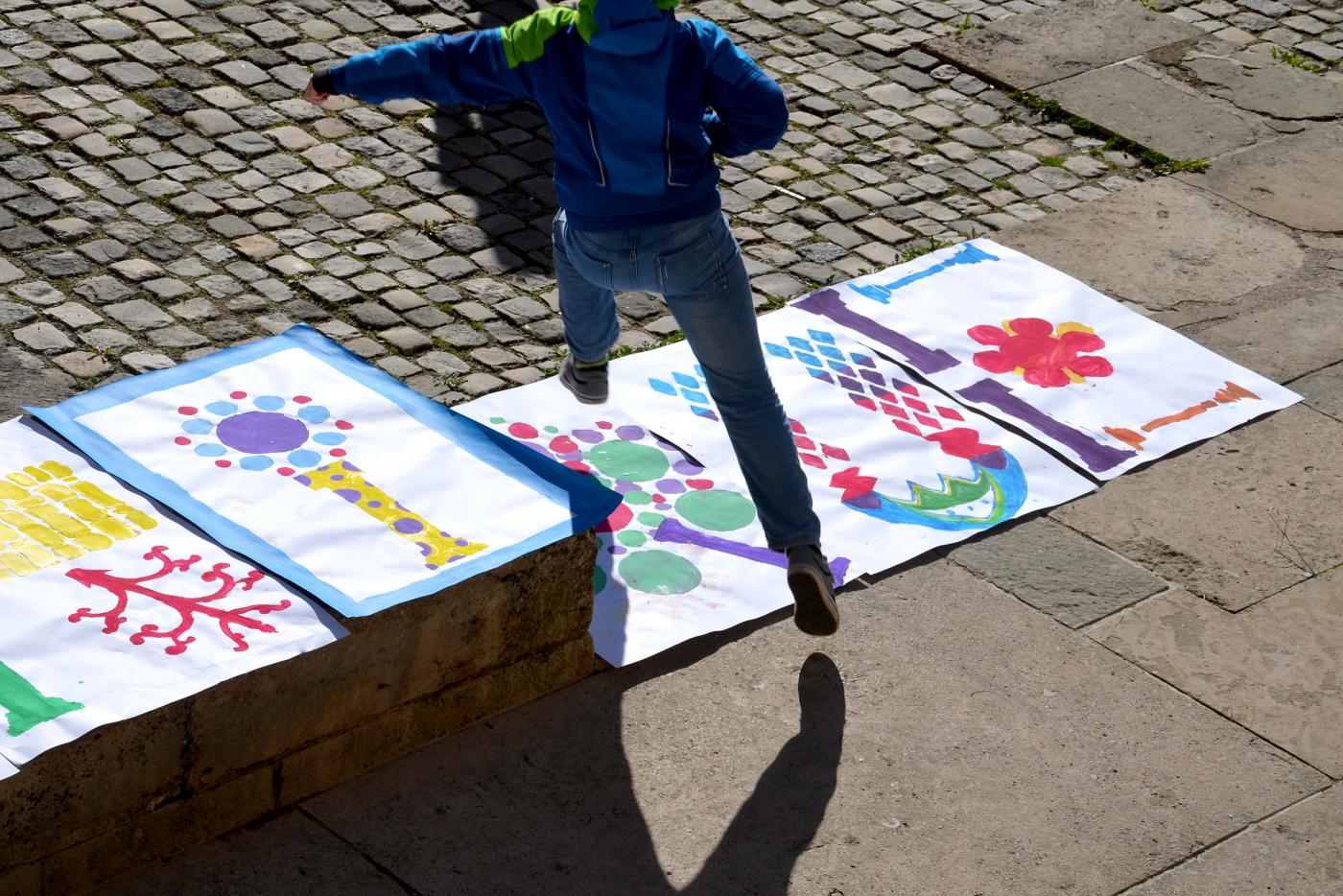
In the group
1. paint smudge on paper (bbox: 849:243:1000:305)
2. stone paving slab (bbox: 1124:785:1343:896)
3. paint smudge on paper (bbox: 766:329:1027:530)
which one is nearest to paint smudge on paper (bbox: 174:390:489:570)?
paint smudge on paper (bbox: 766:329:1027:530)

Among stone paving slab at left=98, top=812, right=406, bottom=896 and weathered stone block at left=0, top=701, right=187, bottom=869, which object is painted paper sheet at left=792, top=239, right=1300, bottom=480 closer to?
stone paving slab at left=98, top=812, right=406, bottom=896

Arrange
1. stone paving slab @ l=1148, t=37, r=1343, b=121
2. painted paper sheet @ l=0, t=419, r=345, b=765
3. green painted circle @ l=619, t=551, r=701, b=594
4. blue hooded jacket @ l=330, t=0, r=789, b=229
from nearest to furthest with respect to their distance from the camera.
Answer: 1. painted paper sheet @ l=0, t=419, r=345, b=765
2. blue hooded jacket @ l=330, t=0, r=789, b=229
3. green painted circle @ l=619, t=551, r=701, b=594
4. stone paving slab @ l=1148, t=37, r=1343, b=121

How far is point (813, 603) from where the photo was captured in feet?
13.2

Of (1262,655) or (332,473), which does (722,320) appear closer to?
(332,473)

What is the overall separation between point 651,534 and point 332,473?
101cm

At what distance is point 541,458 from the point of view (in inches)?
159

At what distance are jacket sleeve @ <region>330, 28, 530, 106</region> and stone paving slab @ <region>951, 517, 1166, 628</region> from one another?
1.81 metres

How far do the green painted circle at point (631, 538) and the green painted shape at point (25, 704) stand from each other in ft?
5.63

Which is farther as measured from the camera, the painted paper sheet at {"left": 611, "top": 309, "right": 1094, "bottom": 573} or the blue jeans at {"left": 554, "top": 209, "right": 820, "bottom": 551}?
the painted paper sheet at {"left": 611, "top": 309, "right": 1094, "bottom": 573}

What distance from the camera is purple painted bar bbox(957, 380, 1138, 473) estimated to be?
5.07 m

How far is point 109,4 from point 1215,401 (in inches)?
188

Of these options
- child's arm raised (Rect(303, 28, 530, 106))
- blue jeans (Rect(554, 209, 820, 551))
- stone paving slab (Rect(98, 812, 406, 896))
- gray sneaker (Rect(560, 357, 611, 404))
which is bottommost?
stone paving slab (Rect(98, 812, 406, 896))

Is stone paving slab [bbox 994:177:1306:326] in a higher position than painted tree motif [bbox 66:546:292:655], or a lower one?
lower

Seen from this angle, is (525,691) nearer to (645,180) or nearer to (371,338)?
(645,180)
